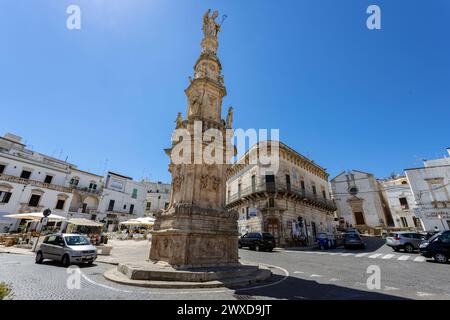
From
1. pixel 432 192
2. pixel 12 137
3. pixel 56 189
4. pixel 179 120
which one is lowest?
pixel 179 120

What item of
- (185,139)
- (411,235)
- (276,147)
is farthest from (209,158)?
(276,147)

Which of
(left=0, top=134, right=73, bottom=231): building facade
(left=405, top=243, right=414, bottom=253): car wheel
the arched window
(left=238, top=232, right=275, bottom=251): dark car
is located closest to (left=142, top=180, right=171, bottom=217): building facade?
the arched window

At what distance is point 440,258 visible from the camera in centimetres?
1010

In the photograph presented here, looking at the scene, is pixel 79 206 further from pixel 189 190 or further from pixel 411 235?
pixel 411 235

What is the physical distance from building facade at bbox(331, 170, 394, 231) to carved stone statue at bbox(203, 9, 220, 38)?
117ft

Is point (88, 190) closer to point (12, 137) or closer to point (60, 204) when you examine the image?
point (60, 204)

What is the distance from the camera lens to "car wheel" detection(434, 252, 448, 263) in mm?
10016

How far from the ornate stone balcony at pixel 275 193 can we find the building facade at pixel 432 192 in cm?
1141

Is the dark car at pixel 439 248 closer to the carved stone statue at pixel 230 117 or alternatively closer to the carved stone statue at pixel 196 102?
the carved stone statue at pixel 230 117

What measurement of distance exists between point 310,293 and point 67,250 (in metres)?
Result: 9.97

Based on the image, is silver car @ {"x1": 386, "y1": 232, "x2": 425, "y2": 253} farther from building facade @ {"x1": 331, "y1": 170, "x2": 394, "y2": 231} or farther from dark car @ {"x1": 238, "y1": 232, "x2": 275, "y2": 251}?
building facade @ {"x1": 331, "y1": 170, "x2": 394, "y2": 231}

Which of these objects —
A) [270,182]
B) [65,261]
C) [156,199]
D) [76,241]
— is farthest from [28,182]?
[270,182]

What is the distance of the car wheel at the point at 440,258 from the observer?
10.0 meters

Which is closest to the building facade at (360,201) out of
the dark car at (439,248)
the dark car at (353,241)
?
the dark car at (353,241)
